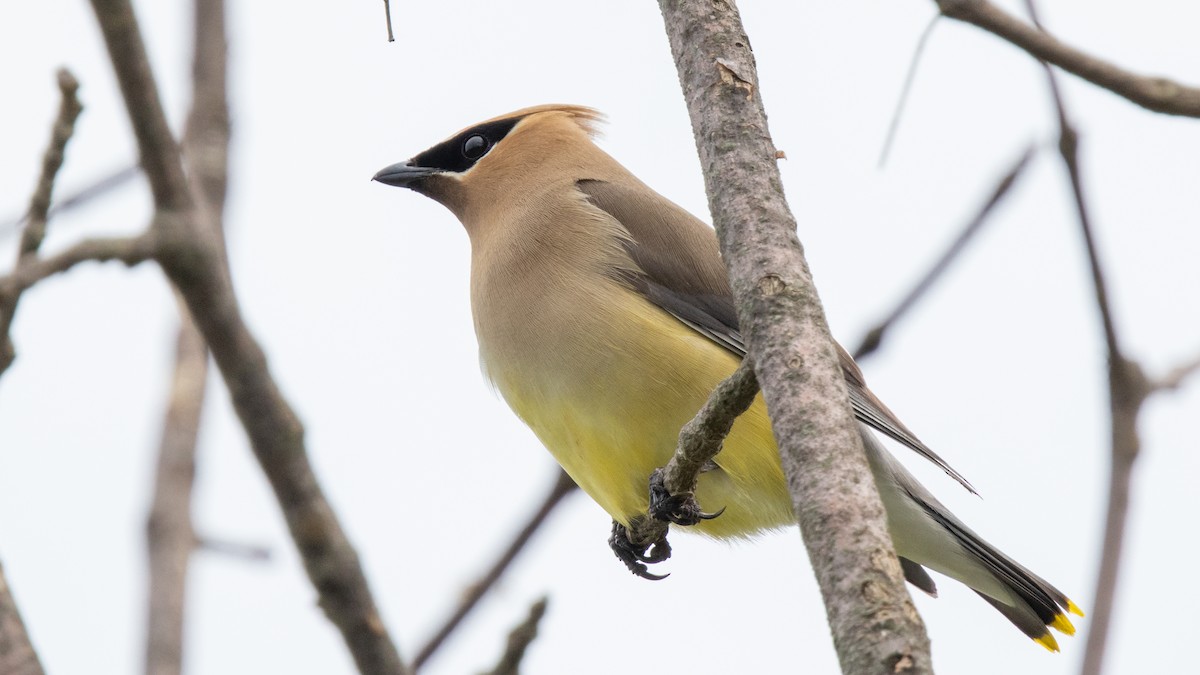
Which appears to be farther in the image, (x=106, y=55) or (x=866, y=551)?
(x=106, y=55)

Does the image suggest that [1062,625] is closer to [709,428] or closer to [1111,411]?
[1111,411]

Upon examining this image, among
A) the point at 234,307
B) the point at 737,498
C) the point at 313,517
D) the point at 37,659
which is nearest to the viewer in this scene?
the point at 37,659

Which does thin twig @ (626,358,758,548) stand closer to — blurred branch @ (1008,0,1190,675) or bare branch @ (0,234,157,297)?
blurred branch @ (1008,0,1190,675)

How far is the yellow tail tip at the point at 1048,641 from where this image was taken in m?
4.88

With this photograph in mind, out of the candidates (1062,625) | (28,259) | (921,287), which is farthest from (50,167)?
(1062,625)

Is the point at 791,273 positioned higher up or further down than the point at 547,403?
higher up

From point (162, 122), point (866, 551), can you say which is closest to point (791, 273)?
point (866, 551)

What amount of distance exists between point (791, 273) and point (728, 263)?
0.13m

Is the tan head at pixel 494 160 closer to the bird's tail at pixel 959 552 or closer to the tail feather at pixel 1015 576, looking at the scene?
the bird's tail at pixel 959 552

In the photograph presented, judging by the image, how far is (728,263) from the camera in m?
2.31

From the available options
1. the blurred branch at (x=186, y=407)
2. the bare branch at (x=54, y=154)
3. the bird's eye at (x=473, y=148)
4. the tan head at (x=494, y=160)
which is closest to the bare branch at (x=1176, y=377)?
the blurred branch at (x=186, y=407)

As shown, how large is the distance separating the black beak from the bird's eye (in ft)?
0.44

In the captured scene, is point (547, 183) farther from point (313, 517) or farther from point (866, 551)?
point (866, 551)

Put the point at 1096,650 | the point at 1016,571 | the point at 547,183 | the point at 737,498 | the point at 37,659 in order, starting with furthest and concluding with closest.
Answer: the point at 547,183 → the point at 1016,571 → the point at 737,498 → the point at 1096,650 → the point at 37,659
